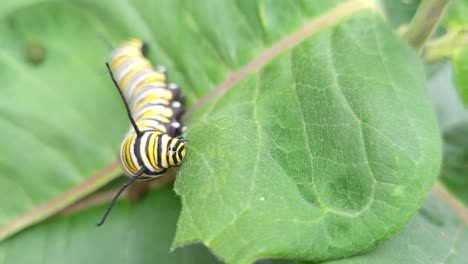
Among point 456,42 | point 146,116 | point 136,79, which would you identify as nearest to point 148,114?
point 146,116

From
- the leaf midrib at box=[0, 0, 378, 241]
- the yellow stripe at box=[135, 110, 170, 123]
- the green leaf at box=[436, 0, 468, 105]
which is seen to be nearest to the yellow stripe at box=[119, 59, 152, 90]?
the yellow stripe at box=[135, 110, 170, 123]

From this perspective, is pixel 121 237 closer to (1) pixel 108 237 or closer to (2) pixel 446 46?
(1) pixel 108 237

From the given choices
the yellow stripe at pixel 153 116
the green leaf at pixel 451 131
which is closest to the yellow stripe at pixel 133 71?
the yellow stripe at pixel 153 116

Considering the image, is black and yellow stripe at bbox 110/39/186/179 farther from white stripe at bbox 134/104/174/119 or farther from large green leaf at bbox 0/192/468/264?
large green leaf at bbox 0/192/468/264

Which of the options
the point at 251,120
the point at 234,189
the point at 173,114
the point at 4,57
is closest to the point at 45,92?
the point at 4,57

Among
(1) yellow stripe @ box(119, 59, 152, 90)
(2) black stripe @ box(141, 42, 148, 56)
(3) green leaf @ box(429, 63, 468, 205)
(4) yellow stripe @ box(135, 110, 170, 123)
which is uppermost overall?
(2) black stripe @ box(141, 42, 148, 56)

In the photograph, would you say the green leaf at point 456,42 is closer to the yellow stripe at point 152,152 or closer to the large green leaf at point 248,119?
the large green leaf at point 248,119
